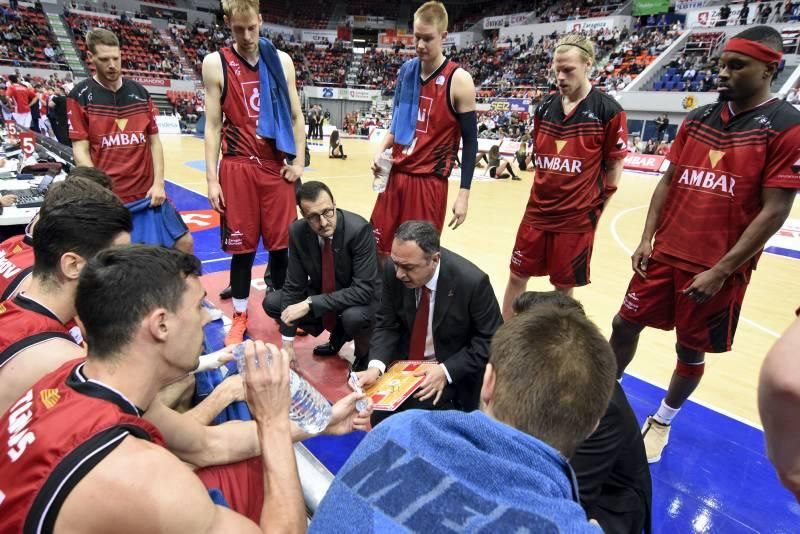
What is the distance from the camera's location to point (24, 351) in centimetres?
142

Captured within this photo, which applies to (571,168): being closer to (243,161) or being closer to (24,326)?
(243,161)

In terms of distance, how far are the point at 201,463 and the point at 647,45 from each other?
29.1m

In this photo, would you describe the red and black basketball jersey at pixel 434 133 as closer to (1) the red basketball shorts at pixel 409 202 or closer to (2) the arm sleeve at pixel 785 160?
(1) the red basketball shorts at pixel 409 202

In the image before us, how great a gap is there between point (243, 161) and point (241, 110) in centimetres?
34

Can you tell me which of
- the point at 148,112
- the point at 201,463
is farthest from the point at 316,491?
the point at 148,112

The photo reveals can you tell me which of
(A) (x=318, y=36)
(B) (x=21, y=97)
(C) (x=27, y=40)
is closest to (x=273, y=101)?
(B) (x=21, y=97)

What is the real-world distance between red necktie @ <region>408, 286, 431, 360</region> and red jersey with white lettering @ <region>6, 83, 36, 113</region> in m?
13.8

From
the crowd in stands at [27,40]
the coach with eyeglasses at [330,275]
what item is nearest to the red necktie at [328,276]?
the coach with eyeglasses at [330,275]

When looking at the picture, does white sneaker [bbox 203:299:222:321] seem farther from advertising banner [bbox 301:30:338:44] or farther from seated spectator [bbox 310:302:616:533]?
advertising banner [bbox 301:30:338:44]

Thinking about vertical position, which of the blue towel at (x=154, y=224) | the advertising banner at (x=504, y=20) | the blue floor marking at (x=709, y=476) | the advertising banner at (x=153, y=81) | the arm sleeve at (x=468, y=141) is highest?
the advertising banner at (x=504, y=20)

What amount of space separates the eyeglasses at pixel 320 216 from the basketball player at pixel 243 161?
0.62 m

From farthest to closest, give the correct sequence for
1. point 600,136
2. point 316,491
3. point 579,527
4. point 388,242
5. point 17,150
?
point 17,150 → point 388,242 → point 600,136 → point 316,491 → point 579,527

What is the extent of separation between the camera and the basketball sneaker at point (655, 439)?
253 centimetres

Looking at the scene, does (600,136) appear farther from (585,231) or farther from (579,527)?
(579,527)
